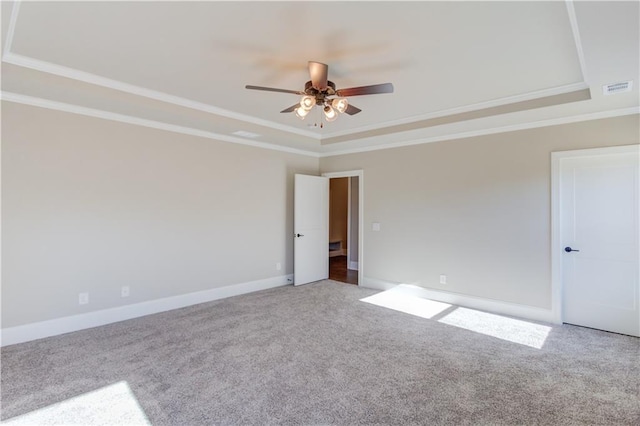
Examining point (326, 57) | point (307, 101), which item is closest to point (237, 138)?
point (307, 101)

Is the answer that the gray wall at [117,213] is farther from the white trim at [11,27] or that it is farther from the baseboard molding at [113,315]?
the white trim at [11,27]

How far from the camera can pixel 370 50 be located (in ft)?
8.16

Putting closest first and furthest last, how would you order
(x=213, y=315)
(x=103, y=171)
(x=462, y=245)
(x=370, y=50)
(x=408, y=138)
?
(x=370, y=50) < (x=103, y=171) < (x=213, y=315) < (x=462, y=245) < (x=408, y=138)

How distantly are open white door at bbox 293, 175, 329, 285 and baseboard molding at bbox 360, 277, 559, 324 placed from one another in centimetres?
137

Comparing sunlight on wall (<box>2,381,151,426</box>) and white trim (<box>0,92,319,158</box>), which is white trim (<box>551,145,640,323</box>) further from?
sunlight on wall (<box>2,381,151,426</box>)

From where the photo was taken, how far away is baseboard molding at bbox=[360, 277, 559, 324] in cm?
381

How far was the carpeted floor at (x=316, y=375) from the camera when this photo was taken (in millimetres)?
2102

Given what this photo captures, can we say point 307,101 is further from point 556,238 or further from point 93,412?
point 556,238

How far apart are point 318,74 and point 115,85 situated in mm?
2162

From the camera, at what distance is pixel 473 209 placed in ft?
14.3

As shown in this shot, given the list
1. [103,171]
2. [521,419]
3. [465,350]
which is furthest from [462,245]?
[103,171]

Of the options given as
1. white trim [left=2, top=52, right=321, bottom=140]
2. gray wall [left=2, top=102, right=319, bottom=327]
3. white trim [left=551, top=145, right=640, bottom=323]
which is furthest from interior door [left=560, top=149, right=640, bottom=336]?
gray wall [left=2, top=102, right=319, bottom=327]

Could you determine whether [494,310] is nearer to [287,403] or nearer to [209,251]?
[287,403]

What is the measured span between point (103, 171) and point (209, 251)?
5.60 ft
